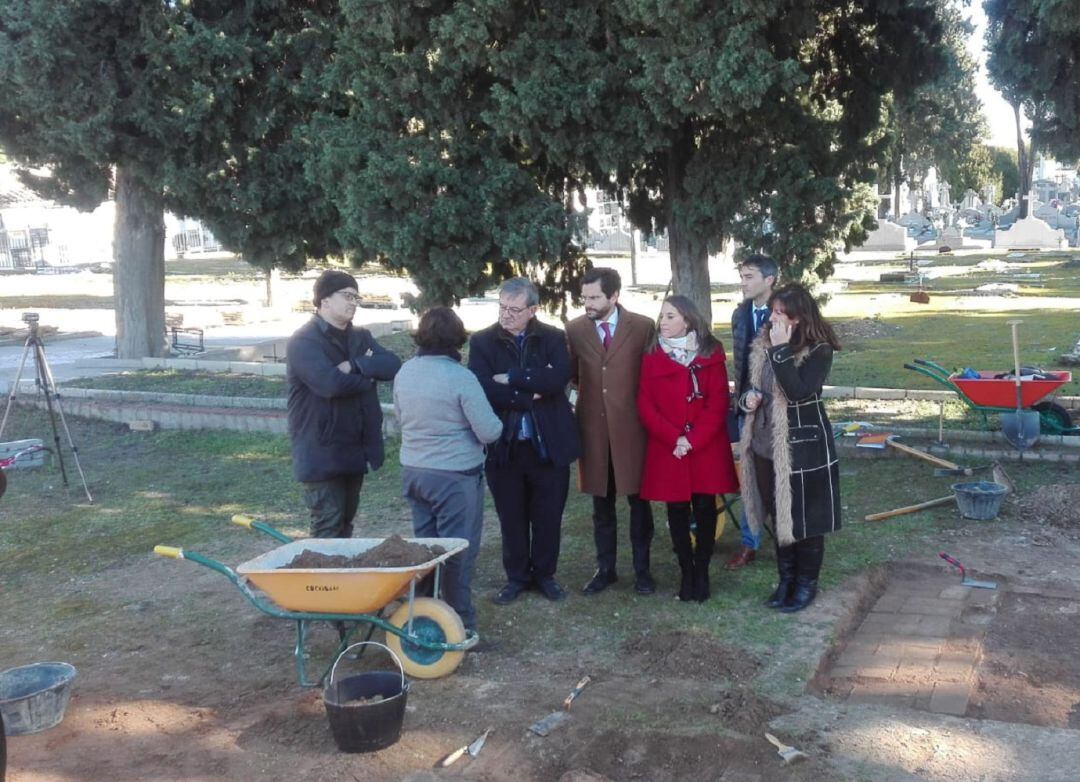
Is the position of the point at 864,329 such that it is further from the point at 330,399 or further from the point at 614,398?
the point at 330,399

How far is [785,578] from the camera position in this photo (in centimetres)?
558

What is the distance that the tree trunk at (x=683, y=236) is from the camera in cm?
1144

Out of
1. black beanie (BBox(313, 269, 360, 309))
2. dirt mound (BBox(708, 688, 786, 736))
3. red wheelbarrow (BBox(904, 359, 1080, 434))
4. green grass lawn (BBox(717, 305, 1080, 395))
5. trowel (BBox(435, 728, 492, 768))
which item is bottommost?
trowel (BBox(435, 728, 492, 768))

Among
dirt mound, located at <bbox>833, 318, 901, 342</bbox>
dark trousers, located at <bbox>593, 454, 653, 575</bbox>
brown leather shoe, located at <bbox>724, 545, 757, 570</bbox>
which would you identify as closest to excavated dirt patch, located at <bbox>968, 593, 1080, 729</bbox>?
brown leather shoe, located at <bbox>724, 545, 757, 570</bbox>

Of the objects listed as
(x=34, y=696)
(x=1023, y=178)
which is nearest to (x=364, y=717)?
(x=34, y=696)

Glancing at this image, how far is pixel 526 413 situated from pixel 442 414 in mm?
603

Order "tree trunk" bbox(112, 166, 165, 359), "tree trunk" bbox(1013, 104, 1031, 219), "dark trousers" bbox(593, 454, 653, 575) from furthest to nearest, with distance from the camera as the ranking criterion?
"tree trunk" bbox(1013, 104, 1031, 219)
"tree trunk" bbox(112, 166, 165, 359)
"dark trousers" bbox(593, 454, 653, 575)

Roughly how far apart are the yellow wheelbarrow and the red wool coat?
1.21 metres

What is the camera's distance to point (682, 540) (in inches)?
221

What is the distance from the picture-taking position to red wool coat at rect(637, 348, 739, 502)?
5.49 meters

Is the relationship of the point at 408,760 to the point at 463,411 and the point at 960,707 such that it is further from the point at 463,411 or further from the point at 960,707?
the point at 960,707

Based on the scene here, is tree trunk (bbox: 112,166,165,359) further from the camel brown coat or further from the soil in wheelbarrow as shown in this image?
the soil in wheelbarrow

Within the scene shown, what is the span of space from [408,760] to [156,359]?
1282 centimetres

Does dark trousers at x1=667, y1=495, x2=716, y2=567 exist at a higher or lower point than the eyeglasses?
lower
